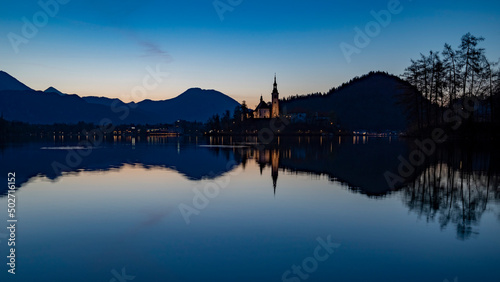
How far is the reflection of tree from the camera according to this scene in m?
16.0

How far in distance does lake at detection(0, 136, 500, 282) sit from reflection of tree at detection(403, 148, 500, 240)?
7cm

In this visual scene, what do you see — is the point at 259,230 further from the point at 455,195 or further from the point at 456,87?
the point at 456,87

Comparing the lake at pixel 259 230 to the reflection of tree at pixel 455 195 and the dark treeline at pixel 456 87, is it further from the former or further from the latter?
the dark treeline at pixel 456 87

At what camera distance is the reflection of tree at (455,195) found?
1603cm

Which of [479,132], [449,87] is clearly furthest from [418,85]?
[479,132]

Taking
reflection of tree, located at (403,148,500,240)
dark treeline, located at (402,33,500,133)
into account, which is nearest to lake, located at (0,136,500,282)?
reflection of tree, located at (403,148,500,240)

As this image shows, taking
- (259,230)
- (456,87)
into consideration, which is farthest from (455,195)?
(456,87)

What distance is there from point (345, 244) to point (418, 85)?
250 feet

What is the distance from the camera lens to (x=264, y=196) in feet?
71.9

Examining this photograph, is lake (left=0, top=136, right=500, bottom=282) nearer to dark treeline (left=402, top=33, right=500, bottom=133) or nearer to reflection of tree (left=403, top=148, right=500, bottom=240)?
reflection of tree (left=403, top=148, right=500, bottom=240)

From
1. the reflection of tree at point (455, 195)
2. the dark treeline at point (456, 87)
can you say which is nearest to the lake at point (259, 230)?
the reflection of tree at point (455, 195)

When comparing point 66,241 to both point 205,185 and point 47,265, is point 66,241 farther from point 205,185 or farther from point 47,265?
point 205,185

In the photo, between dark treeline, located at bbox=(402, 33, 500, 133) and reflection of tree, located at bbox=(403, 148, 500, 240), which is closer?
reflection of tree, located at bbox=(403, 148, 500, 240)

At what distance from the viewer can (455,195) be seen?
20.9m
